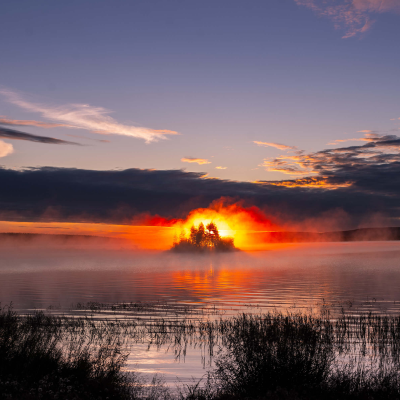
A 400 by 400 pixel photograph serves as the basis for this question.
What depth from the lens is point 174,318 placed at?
3703 cm

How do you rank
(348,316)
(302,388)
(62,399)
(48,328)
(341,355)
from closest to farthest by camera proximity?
1. (62,399)
2. (302,388)
3. (341,355)
4. (48,328)
5. (348,316)

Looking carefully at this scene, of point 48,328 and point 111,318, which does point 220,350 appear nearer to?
point 48,328

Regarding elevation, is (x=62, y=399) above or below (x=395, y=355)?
above

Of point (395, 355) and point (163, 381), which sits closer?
point (163, 381)

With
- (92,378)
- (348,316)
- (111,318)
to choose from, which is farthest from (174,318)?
(92,378)

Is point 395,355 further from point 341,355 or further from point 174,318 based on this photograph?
point 174,318

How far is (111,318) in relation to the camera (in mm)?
35594

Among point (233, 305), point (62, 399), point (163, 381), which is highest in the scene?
point (62, 399)

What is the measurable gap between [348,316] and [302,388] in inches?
997

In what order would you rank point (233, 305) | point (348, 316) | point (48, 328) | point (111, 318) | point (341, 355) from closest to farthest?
1. point (341, 355)
2. point (48, 328)
3. point (111, 318)
4. point (348, 316)
5. point (233, 305)

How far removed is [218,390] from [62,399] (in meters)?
5.23

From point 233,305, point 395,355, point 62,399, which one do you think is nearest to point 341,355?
point 395,355

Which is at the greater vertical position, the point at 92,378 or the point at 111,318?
the point at 92,378

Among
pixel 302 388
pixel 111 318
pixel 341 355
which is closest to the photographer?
pixel 302 388
